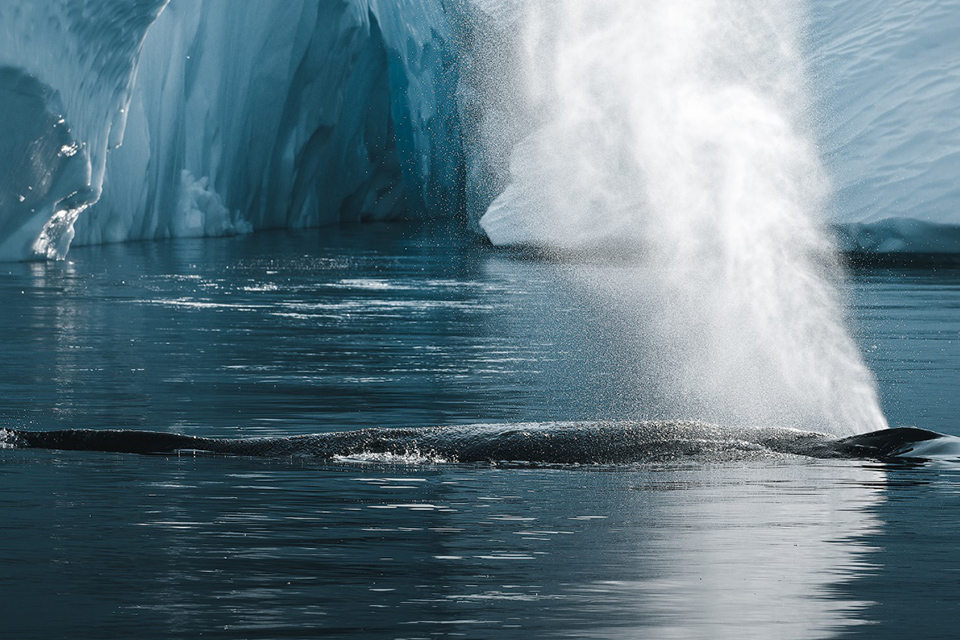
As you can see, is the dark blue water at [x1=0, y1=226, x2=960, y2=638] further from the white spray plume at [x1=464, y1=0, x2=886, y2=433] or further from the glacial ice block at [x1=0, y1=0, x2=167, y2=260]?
the glacial ice block at [x1=0, y1=0, x2=167, y2=260]

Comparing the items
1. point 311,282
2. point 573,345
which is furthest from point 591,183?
point 573,345

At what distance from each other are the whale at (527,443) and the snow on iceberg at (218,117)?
1580 centimetres

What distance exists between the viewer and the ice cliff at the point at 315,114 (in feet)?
79.6

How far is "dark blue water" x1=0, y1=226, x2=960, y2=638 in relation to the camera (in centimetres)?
439

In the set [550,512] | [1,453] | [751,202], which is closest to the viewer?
[550,512]

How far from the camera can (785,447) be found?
25.8 feet

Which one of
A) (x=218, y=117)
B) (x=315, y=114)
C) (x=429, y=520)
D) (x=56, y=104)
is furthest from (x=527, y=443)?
(x=315, y=114)

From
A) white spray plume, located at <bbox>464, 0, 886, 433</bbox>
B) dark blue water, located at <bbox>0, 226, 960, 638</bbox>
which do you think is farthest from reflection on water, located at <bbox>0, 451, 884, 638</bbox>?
white spray plume, located at <bbox>464, 0, 886, 433</bbox>

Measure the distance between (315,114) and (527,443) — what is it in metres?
36.5

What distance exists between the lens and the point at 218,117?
124 feet

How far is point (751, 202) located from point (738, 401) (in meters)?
A: 10.4

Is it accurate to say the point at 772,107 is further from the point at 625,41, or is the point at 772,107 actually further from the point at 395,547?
the point at 395,547

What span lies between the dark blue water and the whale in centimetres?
26

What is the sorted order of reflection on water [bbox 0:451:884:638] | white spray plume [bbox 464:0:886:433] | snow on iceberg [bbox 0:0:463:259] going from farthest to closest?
snow on iceberg [bbox 0:0:463:259], white spray plume [bbox 464:0:886:433], reflection on water [bbox 0:451:884:638]
